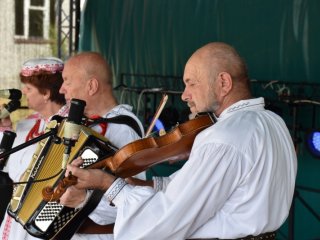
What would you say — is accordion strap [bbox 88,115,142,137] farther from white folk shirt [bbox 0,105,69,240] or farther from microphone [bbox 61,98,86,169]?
microphone [bbox 61,98,86,169]

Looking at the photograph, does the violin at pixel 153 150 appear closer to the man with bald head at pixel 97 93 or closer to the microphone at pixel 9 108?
the man with bald head at pixel 97 93

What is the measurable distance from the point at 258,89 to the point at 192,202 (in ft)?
10.3

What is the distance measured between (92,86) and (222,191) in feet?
3.65

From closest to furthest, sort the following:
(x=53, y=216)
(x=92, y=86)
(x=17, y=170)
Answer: (x=53, y=216) < (x=92, y=86) < (x=17, y=170)

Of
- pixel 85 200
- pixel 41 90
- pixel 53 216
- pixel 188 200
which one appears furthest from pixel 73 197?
pixel 41 90

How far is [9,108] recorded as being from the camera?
2887mm

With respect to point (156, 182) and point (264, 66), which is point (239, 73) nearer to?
point (156, 182)

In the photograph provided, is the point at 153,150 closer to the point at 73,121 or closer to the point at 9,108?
the point at 73,121

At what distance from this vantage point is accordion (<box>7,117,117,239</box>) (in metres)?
2.48

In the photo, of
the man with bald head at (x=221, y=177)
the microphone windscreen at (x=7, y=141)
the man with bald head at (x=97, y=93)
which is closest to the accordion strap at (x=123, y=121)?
the man with bald head at (x=97, y=93)

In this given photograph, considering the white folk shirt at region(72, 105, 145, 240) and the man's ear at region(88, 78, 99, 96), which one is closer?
the white folk shirt at region(72, 105, 145, 240)

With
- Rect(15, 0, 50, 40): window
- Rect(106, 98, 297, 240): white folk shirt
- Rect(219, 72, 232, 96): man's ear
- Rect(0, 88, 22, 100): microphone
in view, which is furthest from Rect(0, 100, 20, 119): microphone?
Rect(15, 0, 50, 40): window

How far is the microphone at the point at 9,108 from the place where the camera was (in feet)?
9.32

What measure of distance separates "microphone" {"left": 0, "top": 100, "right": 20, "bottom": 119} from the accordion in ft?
0.57
